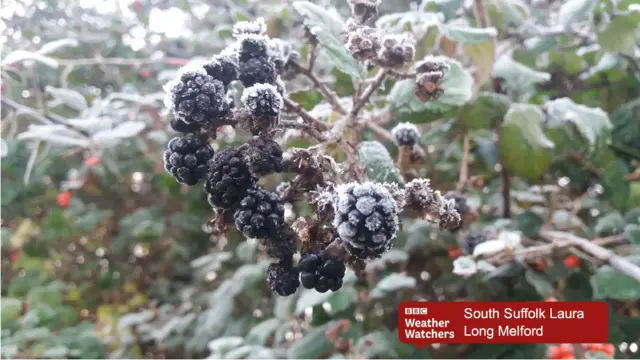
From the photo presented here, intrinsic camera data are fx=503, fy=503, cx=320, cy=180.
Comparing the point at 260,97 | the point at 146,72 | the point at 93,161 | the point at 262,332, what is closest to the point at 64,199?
the point at 93,161

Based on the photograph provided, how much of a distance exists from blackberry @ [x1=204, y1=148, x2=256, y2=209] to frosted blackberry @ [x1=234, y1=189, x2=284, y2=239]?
1 cm

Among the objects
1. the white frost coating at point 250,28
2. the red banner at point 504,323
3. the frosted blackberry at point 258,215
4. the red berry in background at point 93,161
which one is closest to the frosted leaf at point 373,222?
the frosted blackberry at point 258,215

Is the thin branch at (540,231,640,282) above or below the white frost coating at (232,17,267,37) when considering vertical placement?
below

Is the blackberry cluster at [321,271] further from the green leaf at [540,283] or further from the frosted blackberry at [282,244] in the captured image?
the green leaf at [540,283]

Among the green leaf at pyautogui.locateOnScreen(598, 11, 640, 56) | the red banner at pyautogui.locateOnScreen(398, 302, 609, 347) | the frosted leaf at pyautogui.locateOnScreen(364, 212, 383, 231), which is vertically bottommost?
the red banner at pyautogui.locateOnScreen(398, 302, 609, 347)

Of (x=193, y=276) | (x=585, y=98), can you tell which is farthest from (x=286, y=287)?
(x=193, y=276)

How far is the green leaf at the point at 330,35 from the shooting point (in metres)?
0.72

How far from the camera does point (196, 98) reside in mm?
561

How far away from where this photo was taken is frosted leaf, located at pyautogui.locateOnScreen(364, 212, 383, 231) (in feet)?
1.61

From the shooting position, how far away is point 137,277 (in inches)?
76.8

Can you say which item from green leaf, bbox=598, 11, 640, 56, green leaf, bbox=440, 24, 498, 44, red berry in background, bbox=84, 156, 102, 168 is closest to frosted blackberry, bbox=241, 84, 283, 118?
green leaf, bbox=440, 24, 498, 44

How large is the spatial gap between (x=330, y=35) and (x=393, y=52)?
0.43 ft

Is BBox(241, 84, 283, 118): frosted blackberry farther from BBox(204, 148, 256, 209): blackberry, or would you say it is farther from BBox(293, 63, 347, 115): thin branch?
BBox(293, 63, 347, 115): thin branch

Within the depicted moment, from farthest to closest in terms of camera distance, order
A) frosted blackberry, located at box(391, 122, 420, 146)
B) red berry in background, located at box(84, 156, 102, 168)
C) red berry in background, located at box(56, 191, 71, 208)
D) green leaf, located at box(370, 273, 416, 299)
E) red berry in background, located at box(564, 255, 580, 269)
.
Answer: red berry in background, located at box(56, 191, 71, 208)
red berry in background, located at box(84, 156, 102, 168)
red berry in background, located at box(564, 255, 580, 269)
green leaf, located at box(370, 273, 416, 299)
frosted blackberry, located at box(391, 122, 420, 146)
